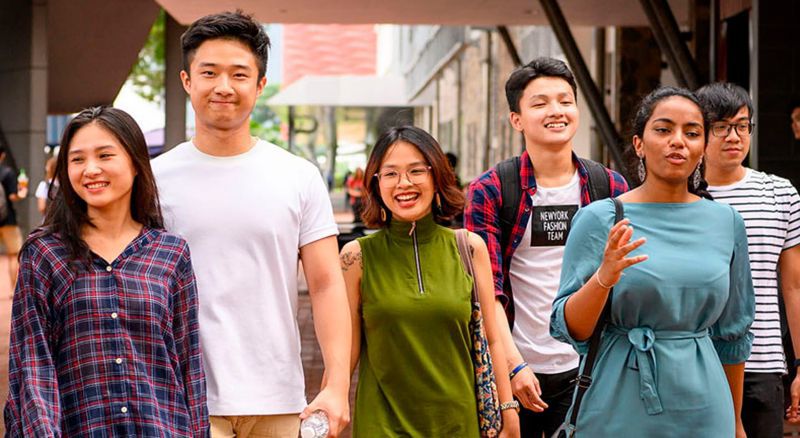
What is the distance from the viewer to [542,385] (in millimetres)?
4445

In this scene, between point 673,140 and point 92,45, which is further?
point 92,45

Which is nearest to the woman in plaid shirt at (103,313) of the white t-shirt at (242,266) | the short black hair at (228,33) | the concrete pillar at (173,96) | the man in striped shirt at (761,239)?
the white t-shirt at (242,266)

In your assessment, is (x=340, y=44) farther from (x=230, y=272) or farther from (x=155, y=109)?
(x=230, y=272)

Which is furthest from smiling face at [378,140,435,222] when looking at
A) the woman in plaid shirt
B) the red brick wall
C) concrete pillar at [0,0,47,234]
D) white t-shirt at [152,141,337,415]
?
the red brick wall

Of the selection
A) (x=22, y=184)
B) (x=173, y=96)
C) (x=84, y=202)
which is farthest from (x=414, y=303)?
(x=173, y=96)

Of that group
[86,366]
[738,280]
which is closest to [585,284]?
[738,280]

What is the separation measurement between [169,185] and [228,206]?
18cm

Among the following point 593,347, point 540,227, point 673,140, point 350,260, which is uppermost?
point 673,140

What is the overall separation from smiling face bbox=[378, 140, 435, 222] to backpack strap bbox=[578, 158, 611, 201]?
0.72 meters

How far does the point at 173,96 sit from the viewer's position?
26109 millimetres

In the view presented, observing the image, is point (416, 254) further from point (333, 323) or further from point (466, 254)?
point (333, 323)

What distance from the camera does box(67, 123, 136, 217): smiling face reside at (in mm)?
3398

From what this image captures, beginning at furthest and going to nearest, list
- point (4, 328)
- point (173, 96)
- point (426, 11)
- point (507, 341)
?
point (173, 96), point (426, 11), point (4, 328), point (507, 341)

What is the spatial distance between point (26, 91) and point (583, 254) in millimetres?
17151
